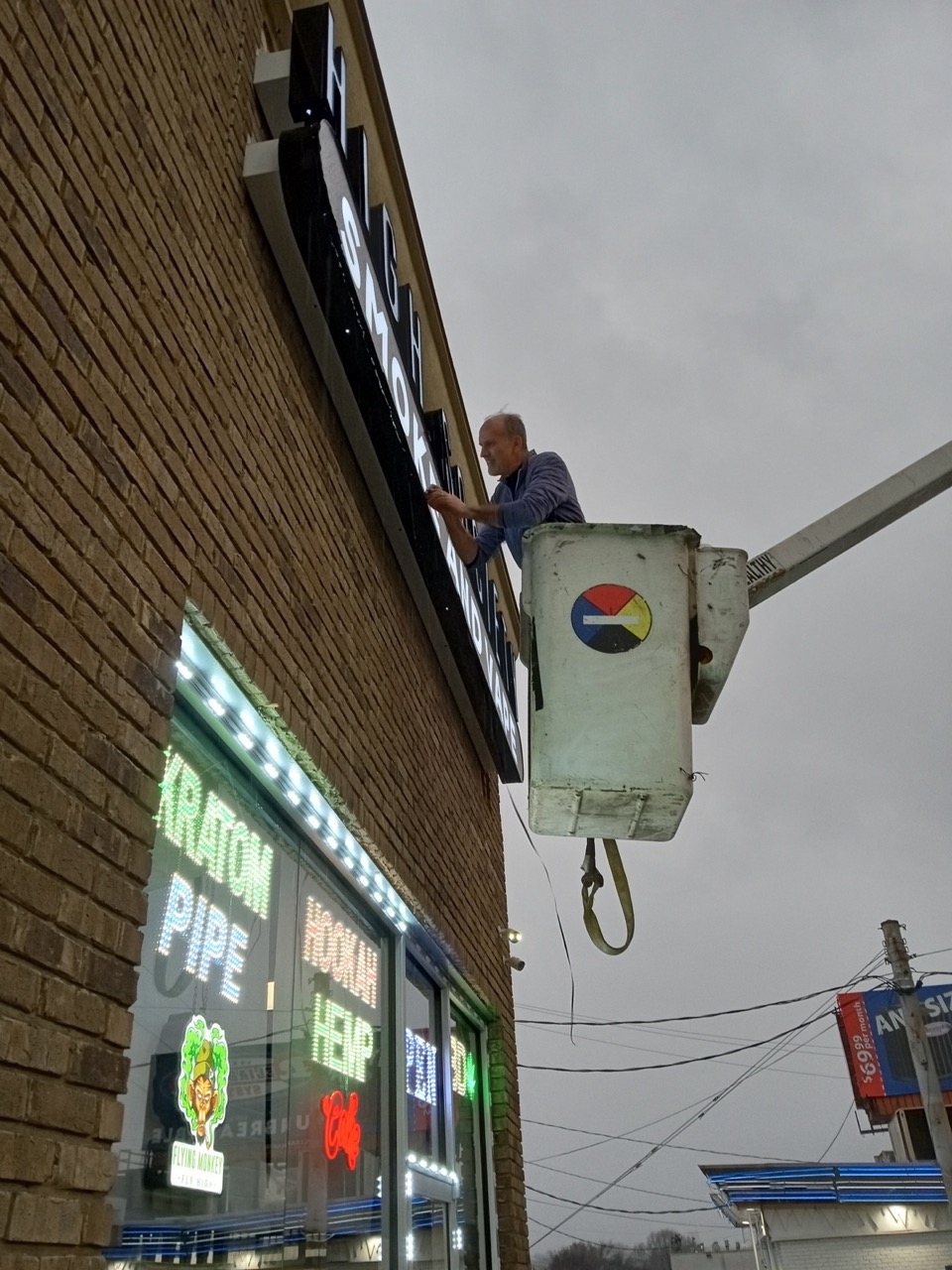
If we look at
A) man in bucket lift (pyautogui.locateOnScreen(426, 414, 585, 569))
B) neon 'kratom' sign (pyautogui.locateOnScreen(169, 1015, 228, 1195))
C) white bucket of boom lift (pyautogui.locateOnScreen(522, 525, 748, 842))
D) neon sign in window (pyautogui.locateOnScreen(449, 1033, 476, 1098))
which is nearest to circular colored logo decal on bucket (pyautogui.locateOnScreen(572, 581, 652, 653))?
white bucket of boom lift (pyautogui.locateOnScreen(522, 525, 748, 842))

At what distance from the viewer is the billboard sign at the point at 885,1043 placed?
28.6m

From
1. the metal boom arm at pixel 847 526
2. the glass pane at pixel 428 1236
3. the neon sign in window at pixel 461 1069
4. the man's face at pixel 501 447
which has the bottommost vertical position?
the glass pane at pixel 428 1236

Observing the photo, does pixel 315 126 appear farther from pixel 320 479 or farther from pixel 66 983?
pixel 66 983

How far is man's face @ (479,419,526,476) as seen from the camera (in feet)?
13.4

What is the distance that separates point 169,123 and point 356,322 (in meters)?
1.22

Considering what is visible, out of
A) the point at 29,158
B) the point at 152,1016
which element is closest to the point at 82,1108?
the point at 152,1016

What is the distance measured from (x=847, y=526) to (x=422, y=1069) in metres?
3.82

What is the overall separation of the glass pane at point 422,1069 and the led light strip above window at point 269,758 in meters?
0.95

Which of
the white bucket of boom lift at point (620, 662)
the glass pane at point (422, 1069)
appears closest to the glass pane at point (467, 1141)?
Result: the glass pane at point (422, 1069)

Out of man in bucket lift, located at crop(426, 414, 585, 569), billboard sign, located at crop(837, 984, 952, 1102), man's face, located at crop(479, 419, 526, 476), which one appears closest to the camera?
man in bucket lift, located at crop(426, 414, 585, 569)

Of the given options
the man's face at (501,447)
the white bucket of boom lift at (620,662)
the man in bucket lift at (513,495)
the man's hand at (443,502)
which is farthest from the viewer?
the man's face at (501,447)

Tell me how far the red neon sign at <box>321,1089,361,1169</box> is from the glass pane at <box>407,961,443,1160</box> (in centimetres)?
81

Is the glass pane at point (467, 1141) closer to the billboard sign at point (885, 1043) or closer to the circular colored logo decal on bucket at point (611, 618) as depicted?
the circular colored logo decal on bucket at point (611, 618)

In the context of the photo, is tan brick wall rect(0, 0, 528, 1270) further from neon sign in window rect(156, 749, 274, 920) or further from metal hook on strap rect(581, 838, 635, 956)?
metal hook on strap rect(581, 838, 635, 956)
